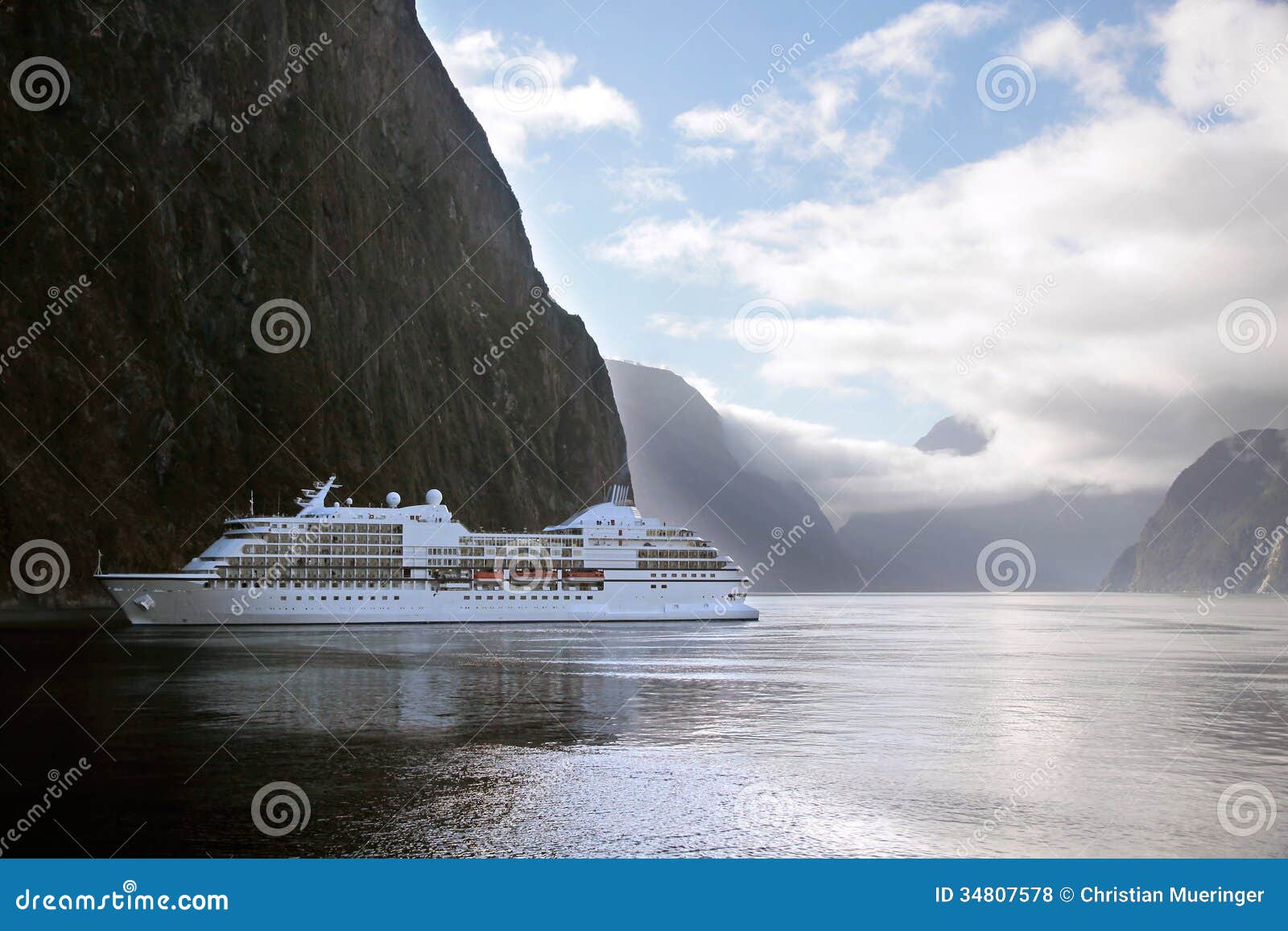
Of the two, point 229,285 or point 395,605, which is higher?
point 229,285

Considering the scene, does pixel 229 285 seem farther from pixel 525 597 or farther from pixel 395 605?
pixel 525 597

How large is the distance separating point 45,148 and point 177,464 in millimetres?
32996

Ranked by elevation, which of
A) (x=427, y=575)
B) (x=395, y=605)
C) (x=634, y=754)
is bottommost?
(x=634, y=754)

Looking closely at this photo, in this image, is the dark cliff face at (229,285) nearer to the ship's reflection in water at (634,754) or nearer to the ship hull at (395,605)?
the ship hull at (395,605)

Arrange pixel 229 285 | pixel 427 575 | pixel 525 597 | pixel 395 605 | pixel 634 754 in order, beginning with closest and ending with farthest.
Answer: pixel 634 754 → pixel 395 605 → pixel 427 575 → pixel 525 597 → pixel 229 285

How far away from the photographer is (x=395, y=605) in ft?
276

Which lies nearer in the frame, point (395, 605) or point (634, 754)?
point (634, 754)

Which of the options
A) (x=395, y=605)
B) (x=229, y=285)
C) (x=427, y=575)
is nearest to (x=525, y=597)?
(x=427, y=575)

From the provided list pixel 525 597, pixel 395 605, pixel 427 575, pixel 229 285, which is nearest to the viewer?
pixel 395 605

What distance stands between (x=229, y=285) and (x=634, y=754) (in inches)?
4080

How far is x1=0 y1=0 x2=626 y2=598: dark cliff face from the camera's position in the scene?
98.8 meters

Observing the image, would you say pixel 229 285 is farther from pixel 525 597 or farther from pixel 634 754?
pixel 634 754

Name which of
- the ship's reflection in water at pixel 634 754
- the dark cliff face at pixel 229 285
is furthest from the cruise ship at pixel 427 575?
the ship's reflection in water at pixel 634 754

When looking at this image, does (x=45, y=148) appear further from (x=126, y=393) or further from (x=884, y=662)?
(x=884, y=662)
